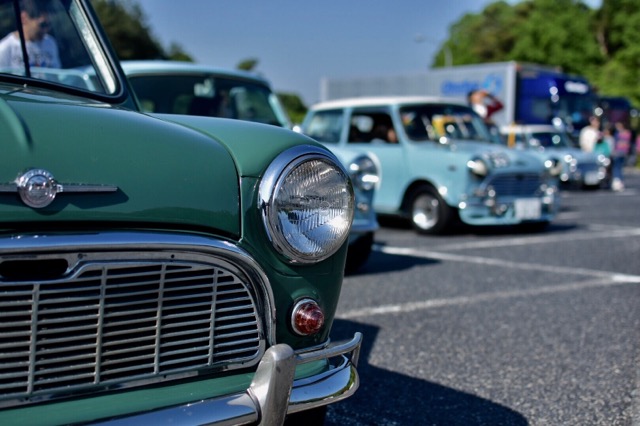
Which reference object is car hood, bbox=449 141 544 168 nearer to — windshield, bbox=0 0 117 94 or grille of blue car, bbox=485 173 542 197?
grille of blue car, bbox=485 173 542 197

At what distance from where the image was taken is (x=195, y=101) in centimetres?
532

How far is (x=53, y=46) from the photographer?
276 cm

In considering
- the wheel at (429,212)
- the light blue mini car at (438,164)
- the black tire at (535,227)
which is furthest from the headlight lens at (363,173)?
the black tire at (535,227)

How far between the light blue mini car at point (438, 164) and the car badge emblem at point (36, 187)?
6.32 m

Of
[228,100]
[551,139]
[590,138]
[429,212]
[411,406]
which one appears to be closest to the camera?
[411,406]

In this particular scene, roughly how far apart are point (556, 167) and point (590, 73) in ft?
115

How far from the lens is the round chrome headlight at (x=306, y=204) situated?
73.5 inches

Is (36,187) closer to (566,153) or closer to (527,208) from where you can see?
(527,208)

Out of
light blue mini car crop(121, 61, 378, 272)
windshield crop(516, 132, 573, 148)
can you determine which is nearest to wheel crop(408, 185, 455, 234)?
light blue mini car crop(121, 61, 378, 272)

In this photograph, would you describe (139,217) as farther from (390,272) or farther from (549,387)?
(390,272)

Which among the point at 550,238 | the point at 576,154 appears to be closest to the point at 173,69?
the point at 550,238

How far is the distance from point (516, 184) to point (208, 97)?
399 centimetres

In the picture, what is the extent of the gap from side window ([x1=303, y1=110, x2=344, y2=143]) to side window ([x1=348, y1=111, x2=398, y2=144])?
15cm

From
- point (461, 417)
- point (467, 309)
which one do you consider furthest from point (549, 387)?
point (467, 309)
